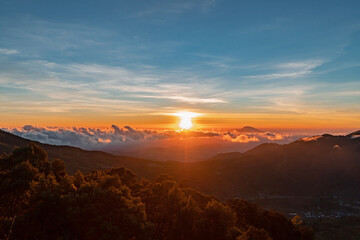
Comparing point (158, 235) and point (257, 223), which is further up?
point (158, 235)

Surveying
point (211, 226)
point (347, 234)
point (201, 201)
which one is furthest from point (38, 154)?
point (347, 234)

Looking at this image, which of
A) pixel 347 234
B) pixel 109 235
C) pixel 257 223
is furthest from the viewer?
pixel 347 234

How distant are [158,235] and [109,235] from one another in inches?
387

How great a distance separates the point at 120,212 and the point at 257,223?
45.9 m

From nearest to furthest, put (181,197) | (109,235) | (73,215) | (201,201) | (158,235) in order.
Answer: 1. (109,235)
2. (73,215)
3. (158,235)
4. (181,197)
5. (201,201)

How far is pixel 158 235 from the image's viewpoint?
136 feet

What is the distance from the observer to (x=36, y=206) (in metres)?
Result: 37.4

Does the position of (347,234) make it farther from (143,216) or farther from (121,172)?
(143,216)

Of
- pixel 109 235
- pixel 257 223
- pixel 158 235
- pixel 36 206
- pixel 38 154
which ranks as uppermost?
pixel 38 154

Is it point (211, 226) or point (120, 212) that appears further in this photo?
point (211, 226)

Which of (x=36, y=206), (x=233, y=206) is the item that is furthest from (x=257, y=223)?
(x=36, y=206)

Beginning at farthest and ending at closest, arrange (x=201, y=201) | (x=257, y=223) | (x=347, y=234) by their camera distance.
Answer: (x=347, y=234)
(x=201, y=201)
(x=257, y=223)

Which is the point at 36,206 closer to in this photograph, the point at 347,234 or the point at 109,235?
the point at 109,235

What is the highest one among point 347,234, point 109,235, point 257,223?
point 109,235
